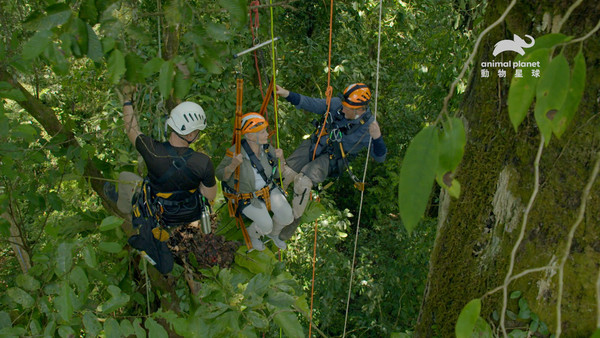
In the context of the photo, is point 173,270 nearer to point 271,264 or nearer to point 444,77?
point 271,264

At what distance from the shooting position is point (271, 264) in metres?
3.55

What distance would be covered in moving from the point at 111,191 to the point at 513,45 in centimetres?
304

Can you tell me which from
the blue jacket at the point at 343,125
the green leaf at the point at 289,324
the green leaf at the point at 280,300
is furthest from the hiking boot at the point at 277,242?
the green leaf at the point at 280,300

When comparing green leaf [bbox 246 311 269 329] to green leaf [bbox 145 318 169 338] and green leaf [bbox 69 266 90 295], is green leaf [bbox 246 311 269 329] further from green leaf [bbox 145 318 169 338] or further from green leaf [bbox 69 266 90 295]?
green leaf [bbox 69 266 90 295]

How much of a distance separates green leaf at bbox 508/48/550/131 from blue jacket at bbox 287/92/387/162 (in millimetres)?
2667

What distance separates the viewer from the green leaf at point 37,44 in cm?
113

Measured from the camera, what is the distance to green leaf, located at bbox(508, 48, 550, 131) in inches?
28.8

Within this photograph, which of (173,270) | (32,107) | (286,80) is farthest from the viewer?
(286,80)

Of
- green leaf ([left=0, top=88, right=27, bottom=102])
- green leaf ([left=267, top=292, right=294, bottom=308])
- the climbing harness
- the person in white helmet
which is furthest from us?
the climbing harness

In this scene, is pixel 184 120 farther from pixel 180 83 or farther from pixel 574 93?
pixel 574 93

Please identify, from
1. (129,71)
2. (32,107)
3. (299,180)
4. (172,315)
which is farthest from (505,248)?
(32,107)

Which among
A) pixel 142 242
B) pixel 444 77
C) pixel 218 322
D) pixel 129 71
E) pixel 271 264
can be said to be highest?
pixel 129 71

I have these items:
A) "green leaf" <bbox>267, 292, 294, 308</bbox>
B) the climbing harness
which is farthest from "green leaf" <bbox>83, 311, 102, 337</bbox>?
the climbing harness

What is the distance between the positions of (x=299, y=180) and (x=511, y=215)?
2345 mm
